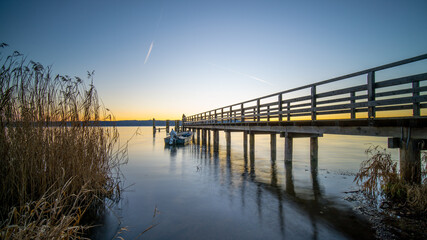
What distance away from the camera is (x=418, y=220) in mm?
4242

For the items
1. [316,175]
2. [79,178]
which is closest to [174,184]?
[79,178]

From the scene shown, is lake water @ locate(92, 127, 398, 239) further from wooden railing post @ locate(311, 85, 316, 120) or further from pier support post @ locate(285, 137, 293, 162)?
wooden railing post @ locate(311, 85, 316, 120)

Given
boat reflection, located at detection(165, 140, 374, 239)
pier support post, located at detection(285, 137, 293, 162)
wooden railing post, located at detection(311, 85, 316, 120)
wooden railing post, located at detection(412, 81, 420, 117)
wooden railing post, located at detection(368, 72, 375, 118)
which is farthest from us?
pier support post, located at detection(285, 137, 293, 162)

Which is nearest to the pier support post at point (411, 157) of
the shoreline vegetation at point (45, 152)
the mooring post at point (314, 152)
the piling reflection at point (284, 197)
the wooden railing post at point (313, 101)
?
the piling reflection at point (284, 197)

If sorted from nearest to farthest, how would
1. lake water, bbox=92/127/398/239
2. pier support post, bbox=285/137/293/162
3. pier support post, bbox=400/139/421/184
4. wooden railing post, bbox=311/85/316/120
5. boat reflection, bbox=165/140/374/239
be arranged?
lake water, bbox=92/127/398/239 < boat reflection, bbox=165/140/374/239 < pier support post, bbox=400/139/421/184 < wooden railing post, bbox=311/85/316/120 < pier support post, bbox=285/137/293/162

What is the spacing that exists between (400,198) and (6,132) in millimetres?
9110

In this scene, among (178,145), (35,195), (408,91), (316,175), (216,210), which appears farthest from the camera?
(178,145)

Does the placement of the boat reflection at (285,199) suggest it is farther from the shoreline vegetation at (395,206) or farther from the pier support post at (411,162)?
the pier support post at (411,162)

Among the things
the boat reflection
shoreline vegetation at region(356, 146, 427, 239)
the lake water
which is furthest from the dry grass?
the boat reflection

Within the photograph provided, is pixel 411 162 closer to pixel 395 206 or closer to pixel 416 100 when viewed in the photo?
pixel 395 206

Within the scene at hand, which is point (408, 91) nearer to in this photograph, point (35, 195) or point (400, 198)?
point (400, 198)

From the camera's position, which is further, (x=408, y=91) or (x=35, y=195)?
(x=408, y=91)

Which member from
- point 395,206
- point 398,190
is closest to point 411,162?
point 398,190

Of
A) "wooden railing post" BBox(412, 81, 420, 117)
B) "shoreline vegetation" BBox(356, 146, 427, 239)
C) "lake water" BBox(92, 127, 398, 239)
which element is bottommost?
"lake water" BBox(92, 127, 398, 239)
